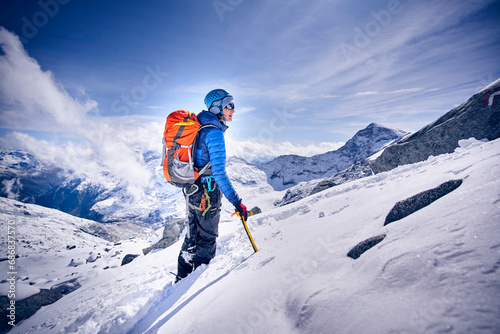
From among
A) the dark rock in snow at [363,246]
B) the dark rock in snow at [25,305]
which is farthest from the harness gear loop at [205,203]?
the dark rock in snow at [25,305]

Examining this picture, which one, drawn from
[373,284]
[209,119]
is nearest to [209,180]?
[209,119]

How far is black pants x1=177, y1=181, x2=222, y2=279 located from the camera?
15.0 ft

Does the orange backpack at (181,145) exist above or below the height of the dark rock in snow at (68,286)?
above

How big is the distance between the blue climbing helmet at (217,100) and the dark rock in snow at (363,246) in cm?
380

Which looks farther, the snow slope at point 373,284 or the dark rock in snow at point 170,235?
the dark rock in snow at point 170,235

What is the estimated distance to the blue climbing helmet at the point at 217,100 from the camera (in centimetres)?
461

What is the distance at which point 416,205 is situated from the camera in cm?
311

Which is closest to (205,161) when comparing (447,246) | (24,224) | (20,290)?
(447,246)

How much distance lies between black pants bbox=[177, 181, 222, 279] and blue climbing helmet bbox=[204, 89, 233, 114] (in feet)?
5.85

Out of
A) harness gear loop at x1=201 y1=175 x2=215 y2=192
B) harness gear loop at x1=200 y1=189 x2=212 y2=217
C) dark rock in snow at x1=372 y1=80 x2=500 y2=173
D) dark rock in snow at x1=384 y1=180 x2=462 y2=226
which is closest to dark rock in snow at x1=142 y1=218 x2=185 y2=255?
harness gear loop at x1=200 y1=189 x2=212 y2=217

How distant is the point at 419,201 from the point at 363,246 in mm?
1483

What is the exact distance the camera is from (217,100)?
4645mm

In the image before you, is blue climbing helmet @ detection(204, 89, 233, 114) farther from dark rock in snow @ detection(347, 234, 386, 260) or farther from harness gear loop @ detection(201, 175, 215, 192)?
dark rock in snow @ detection(347, 234, 386, 260)

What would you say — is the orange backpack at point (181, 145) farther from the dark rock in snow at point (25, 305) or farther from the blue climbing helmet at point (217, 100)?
the dark rock in snow at point (25, 305)
